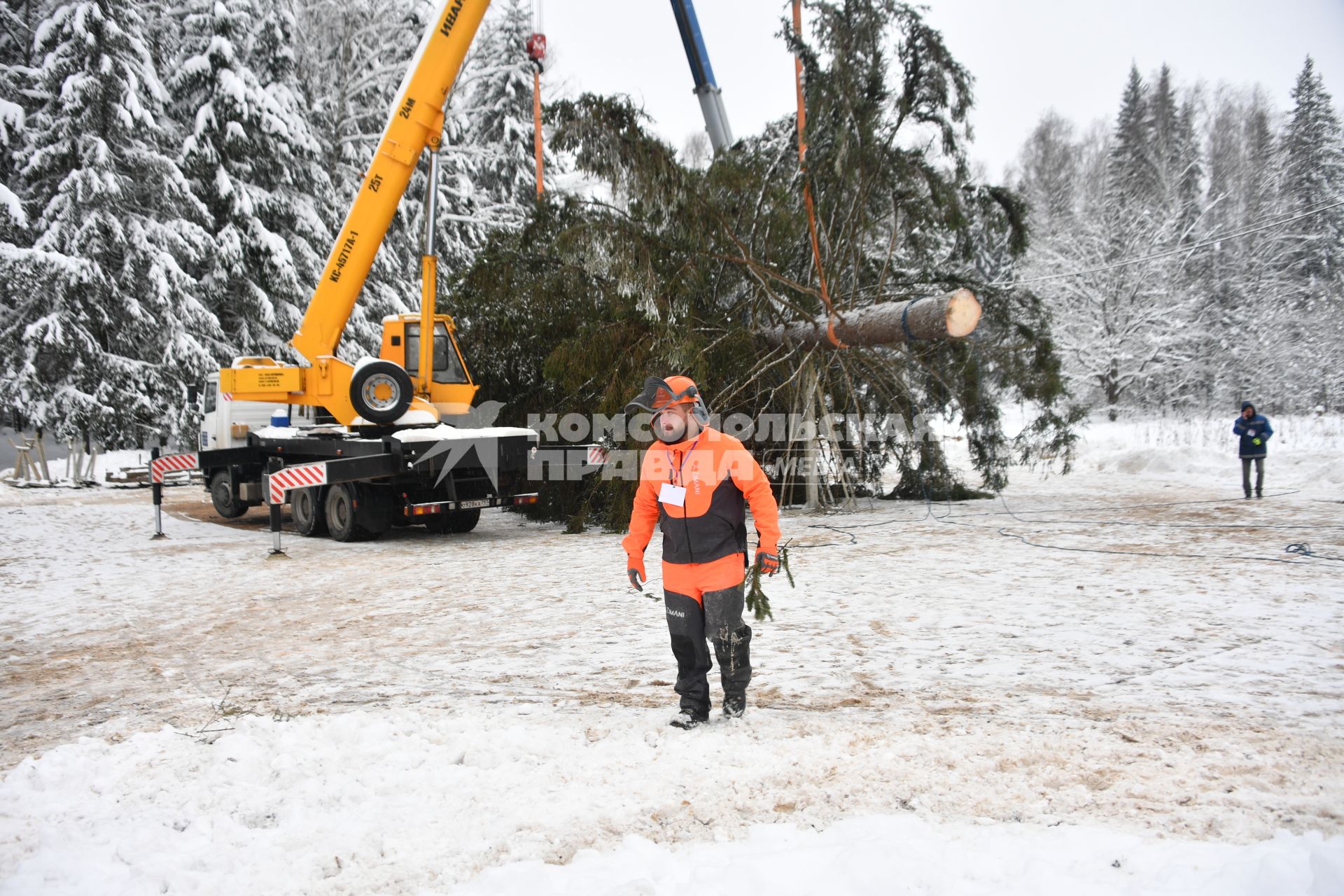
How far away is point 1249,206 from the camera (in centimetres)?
3228

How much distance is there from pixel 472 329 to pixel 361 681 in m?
9.55

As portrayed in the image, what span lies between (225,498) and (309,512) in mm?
3182

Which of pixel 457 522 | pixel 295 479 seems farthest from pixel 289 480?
pixel 457 522

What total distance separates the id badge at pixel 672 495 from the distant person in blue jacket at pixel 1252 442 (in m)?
12.9

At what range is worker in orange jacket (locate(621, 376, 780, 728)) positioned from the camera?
13.4 feet

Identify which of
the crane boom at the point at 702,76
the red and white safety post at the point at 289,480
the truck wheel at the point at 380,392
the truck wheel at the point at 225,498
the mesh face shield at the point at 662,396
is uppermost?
the crane boom at the point at 702,76

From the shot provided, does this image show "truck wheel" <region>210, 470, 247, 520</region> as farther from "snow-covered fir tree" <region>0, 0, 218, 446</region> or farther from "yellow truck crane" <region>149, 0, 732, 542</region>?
"snow-covered fir tree" <region>0, 0, 218, 446</region>

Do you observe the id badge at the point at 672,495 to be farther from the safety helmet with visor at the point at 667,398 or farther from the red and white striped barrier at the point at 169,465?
the red and white striped barrier at the point at 169,465

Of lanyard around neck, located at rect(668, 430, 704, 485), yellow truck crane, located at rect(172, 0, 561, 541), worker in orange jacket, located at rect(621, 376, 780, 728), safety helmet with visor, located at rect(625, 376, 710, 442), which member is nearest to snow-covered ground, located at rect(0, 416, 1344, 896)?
worker in orange jacket, located at rect(621, 376, 780, 728)

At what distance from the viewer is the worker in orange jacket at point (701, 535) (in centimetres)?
408

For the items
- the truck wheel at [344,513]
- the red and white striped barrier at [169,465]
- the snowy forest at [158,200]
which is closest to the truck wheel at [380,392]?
the truck wheel at [344,513]

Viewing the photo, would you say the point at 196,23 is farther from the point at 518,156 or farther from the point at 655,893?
the point at 655,893

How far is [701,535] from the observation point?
4078 millimetres

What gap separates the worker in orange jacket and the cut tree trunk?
579 cm
